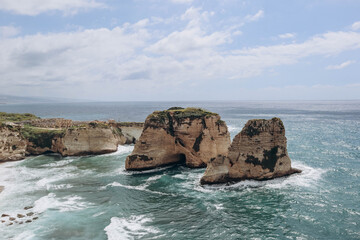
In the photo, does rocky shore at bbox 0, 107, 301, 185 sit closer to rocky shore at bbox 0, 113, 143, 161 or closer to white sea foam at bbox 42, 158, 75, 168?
rocky shore at bbox 0, 113, 143, 161

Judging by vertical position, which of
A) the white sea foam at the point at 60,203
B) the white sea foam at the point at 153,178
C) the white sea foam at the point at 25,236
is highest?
the white sea foam at the point at 153,178

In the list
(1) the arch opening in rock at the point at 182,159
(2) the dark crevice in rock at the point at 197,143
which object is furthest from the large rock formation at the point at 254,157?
(1) the arch opening in rock at the point at 182,159

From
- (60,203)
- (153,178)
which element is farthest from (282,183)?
(60,203)

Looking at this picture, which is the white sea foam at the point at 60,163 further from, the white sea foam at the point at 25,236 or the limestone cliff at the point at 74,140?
the white sea foam at the point at 25,236

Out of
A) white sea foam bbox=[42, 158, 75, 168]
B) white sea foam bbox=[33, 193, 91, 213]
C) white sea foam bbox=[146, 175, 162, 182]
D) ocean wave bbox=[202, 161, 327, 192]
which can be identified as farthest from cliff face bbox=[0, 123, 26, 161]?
ocean wave bbox=[202, 161, 327, 192]

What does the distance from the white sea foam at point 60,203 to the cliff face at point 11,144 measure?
25.5 m

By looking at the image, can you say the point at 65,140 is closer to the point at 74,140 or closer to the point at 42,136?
the point at 74,140

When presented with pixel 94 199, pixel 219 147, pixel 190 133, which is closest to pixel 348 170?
pixel 219 147

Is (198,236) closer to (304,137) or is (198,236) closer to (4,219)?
(4,219)

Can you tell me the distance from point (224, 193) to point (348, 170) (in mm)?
19818

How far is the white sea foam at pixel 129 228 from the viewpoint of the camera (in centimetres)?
2142

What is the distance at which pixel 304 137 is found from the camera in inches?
2549

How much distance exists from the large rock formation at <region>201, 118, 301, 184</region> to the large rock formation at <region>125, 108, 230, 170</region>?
28.0 ft

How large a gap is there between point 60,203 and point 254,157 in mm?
24040
